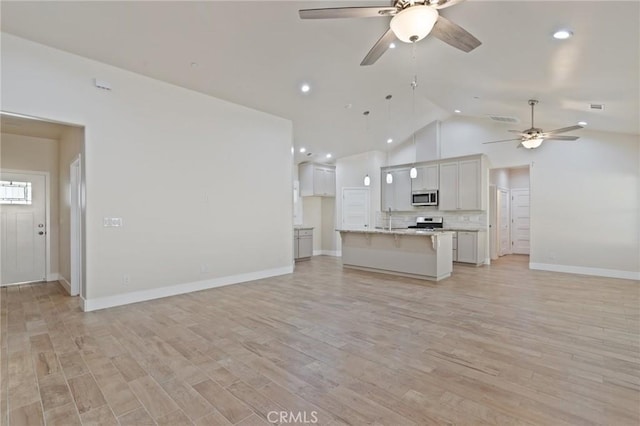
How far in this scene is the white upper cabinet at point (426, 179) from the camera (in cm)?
843

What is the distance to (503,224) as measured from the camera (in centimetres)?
985

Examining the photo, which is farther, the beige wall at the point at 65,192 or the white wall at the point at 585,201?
the white wall at the point at 585,201

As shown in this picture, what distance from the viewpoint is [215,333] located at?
10.9ft

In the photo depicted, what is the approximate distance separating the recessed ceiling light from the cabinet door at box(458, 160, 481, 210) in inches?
188

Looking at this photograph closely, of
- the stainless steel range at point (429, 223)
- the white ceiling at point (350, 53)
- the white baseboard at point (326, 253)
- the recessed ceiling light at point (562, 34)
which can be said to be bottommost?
the white baseboard at point (326, 253)

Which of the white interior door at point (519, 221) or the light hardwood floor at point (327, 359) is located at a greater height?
the white interior door at point (519, 221)

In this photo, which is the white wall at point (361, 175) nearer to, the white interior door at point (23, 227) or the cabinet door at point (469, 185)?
the cabinet door at point (469, 185)

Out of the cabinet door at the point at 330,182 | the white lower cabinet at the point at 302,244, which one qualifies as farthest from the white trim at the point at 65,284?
the cabinet door at the point at 330,182

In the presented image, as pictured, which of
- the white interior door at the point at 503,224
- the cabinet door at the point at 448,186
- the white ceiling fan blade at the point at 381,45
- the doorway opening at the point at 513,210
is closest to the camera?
the white ceiling fan blade at the point at 381,45

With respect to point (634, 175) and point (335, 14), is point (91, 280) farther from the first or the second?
point (634, 175)

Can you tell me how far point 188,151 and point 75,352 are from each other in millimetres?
3205

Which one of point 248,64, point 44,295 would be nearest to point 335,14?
point 248,64

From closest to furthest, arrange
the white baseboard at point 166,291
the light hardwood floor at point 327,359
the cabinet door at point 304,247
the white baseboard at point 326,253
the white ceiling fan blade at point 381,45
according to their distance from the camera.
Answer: the light hardwood floor at point 327,359 < the white ceiling fan blade at point 381,45 < the white baseboard at point 166,291 < the cabinet door at point 304,247 < the white baseboard at point 326,253

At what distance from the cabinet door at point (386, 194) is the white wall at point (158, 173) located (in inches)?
163
